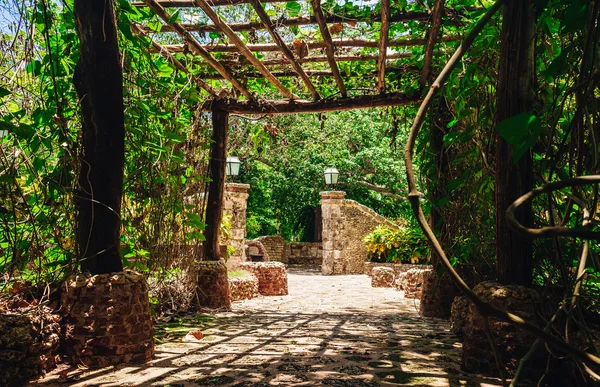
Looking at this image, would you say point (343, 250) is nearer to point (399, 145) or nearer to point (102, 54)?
point (399, 145)

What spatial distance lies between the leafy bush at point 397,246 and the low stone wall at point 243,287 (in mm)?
4322

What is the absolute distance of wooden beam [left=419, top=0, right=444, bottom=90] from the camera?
3725 millimetres

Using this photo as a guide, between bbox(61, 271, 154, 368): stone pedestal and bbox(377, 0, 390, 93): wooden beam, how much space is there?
2.69 meters

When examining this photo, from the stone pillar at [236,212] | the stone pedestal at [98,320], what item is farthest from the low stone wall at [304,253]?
the stone pedestal at [98,320]

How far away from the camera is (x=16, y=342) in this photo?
2.56 meters

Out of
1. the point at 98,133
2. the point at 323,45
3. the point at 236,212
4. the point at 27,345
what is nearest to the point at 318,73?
the point at 323,45

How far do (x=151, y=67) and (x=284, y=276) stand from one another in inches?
231

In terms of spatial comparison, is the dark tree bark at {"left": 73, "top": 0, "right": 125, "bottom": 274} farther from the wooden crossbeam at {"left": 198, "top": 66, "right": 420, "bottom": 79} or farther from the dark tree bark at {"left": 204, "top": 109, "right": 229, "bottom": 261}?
the dark tree bark at {"left": 204, "top": 109, "right": 229, "bottom": 261}

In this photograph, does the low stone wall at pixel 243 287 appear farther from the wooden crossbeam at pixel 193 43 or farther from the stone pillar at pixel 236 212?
the wooden crossbeam at pixel 193 43

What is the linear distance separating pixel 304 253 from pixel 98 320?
51.0ft

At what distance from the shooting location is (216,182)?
6.39 m

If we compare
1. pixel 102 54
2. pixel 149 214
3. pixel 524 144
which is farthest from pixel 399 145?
pixel 524 144

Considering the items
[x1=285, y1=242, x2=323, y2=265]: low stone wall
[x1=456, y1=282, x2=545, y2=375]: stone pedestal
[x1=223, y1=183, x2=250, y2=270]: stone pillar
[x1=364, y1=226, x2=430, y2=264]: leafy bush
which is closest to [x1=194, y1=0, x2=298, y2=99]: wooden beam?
[x1=456, y1=282, x2=545, y2=375]: stone pedestal

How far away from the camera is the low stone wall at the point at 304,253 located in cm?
1823
